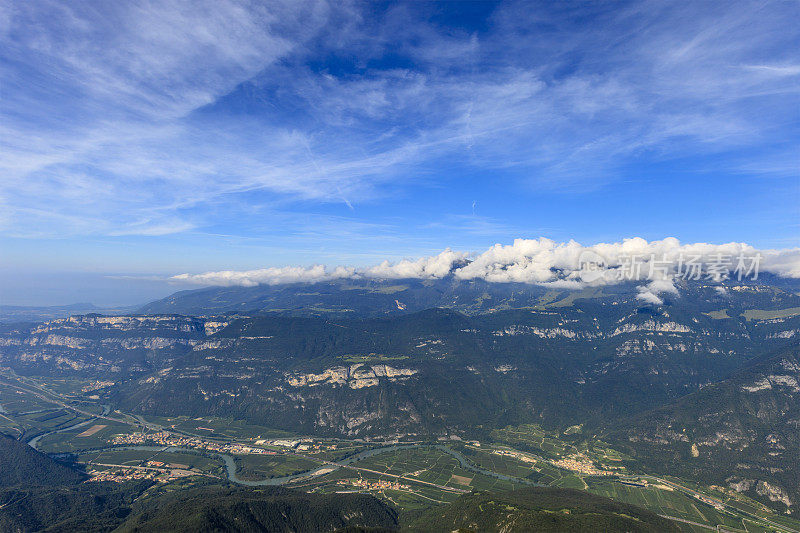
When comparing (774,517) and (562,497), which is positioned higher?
(562,497)

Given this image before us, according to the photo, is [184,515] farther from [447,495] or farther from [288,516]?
[447,495]

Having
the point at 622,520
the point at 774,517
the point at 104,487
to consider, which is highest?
the point at 622,520

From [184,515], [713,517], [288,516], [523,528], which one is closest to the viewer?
[523,528]

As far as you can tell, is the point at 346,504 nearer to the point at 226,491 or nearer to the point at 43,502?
the point at 226,491

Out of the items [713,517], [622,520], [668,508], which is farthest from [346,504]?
[713,517]

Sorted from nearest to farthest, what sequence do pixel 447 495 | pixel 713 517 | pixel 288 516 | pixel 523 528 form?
pixel 523 528 → pixel 288 516 → pixel 713 517 → pixel 447 495

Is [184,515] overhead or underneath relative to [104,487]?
overhead

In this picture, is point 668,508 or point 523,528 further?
point 668,508

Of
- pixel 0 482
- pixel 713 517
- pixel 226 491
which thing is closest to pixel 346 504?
pixel 226 491

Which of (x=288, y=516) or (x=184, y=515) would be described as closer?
(x=184, y=515)
